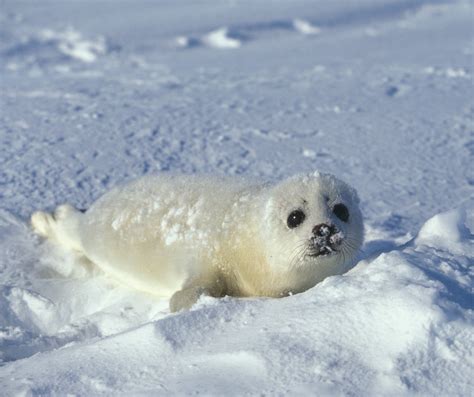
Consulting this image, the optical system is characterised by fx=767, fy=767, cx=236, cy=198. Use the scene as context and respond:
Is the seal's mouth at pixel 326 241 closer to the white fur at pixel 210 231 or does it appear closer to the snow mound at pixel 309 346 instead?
the white fur at pixel 210 231

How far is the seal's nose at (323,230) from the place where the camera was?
2547 mm

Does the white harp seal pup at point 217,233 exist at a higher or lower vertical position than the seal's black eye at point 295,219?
lower

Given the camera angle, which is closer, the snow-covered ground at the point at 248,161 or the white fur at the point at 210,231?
the snow-covered ground at the point at 248,161

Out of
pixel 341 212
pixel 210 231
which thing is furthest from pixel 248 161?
pixel 341 212

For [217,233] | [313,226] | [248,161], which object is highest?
[313,226]

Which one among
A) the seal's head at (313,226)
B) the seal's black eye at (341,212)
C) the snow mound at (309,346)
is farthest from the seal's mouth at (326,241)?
the snow mound at (309,346)

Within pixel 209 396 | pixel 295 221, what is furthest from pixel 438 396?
pixel 295 221

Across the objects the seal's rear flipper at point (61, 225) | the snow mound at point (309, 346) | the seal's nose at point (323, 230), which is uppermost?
the seal's nose at point (323, 230)

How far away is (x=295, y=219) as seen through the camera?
2.62m

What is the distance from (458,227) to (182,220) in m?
1.04

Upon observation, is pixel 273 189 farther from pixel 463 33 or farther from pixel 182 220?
pixel 463 33

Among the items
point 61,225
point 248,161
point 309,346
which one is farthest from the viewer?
point 248,161

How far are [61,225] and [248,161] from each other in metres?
1.44

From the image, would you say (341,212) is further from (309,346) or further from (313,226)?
(309,346)
